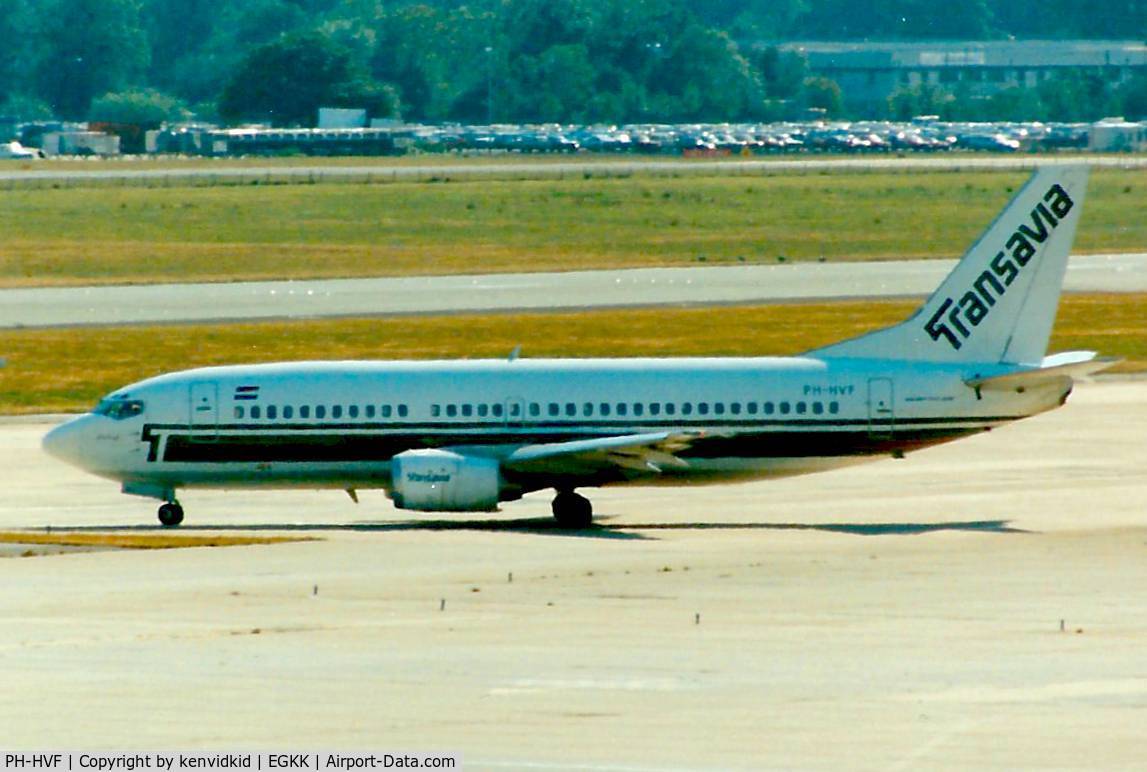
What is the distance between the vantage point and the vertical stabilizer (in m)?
48.3

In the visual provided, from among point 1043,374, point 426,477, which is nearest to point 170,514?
point 426,477

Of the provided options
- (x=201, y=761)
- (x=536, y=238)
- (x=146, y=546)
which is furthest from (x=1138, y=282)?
(x=201, y=761)

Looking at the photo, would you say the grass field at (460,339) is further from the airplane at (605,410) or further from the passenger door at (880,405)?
the passenger door at (880,405)

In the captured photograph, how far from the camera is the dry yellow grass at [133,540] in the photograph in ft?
140

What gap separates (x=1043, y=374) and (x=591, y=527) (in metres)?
9.74

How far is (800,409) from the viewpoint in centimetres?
4756

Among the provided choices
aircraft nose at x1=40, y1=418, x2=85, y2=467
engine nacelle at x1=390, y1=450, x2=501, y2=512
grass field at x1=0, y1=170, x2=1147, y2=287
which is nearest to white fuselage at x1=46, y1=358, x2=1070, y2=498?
aircraft nose at x1=40, y1=418, x2=85, y2=467

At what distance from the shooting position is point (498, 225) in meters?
138

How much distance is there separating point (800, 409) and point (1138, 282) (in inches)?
2382

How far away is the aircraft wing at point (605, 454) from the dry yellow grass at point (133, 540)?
210 inches

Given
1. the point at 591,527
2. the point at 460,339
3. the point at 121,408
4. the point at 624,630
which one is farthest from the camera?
the point at 460,339

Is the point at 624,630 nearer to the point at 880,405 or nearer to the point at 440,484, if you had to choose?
the point at 440,484

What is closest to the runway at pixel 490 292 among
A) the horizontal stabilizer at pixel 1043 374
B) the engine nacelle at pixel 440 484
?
the engine nacelle at pixel 440 484

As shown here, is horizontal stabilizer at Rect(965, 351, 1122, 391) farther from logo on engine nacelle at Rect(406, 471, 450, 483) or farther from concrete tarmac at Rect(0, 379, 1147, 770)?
logo on engine nacelle at Rect(406, 471, 450, 483)
